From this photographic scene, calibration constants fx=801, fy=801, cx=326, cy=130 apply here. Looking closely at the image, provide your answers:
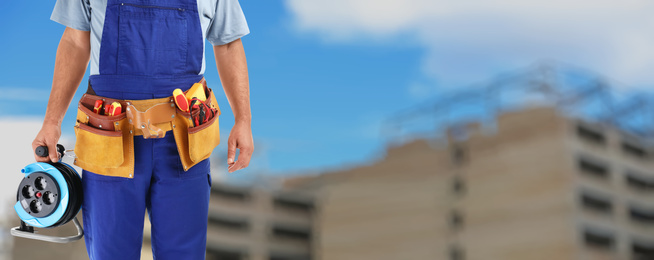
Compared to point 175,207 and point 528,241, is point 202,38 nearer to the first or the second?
point 175,207

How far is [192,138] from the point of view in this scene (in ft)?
10.9

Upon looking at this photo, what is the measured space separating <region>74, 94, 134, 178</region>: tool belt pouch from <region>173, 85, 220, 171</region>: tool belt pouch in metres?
0.20

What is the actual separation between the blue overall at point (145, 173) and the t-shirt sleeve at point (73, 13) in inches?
6.4

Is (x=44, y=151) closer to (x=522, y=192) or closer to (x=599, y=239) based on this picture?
(x=522, y=192)

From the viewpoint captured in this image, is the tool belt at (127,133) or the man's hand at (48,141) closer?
the tool belt at (127,133)

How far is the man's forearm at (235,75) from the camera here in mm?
3738

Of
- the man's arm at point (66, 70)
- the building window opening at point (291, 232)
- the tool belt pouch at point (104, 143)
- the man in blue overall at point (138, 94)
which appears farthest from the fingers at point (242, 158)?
the building window opening at point (291, 232)

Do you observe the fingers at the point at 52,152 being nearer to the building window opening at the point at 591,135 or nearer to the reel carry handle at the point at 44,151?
the reel carry handle at the point at 44,151

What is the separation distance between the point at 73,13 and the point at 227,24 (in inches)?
26.8

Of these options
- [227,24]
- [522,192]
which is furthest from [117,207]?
[522,192]

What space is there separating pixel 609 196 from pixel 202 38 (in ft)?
198

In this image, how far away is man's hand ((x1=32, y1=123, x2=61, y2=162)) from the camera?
3.40 meters

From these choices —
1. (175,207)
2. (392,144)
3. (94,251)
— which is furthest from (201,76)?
(392,144)

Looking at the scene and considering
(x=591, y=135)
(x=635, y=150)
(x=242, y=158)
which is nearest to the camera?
(x=242, y=158)
